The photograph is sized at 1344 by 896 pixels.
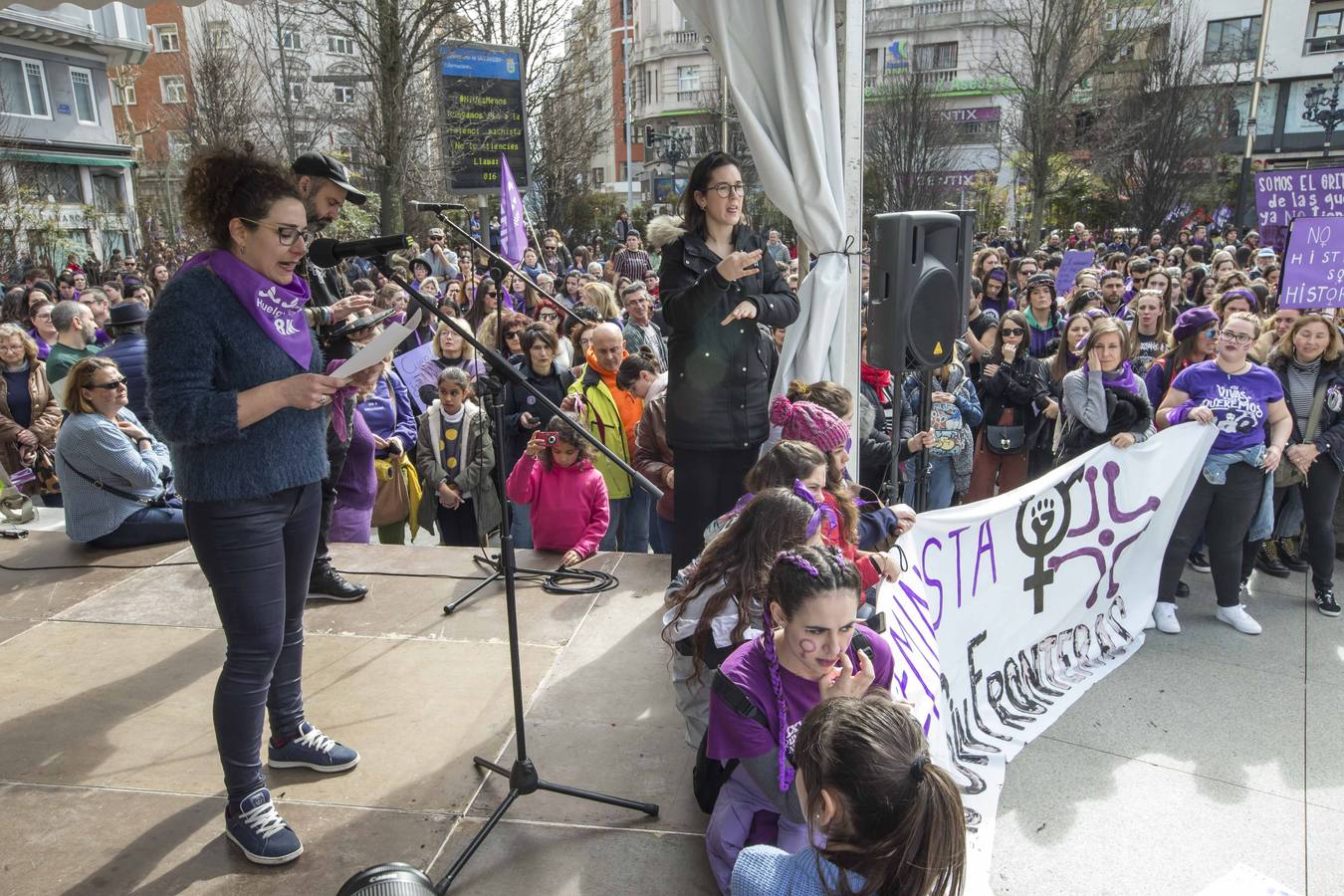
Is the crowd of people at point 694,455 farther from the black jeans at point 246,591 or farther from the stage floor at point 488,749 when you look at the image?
the stage floor at point 488,749

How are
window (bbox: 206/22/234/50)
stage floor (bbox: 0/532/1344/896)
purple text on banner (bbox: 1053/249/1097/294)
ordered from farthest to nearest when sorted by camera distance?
window (bbox: 206/22/234/50)
purple text on banner (bbox: 1053/249/1097/294)
stage floor (bbox: 0/532/1344/896)

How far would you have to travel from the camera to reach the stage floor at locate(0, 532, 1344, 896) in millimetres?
2643

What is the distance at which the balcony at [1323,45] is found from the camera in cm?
3822

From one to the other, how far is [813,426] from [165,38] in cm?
5601

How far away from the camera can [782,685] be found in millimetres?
2482

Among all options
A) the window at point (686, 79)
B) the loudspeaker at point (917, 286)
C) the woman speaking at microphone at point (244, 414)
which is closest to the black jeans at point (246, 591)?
the woman speaking at microphone at point (244, 414)

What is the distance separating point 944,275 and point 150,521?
14.4 feet

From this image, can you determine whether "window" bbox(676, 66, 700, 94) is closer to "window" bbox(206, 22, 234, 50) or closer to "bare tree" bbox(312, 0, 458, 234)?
"window" bbox(206, 22, 234, 50)

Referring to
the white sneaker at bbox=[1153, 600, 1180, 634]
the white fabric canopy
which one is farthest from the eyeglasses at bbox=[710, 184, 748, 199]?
the white sneaker at bbox=[1153, 600, 1180, 634]

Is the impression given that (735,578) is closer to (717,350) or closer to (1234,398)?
(717,350)

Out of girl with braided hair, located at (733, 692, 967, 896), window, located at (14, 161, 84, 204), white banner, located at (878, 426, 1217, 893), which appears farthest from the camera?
window, located at (14, 161, 84, 204)

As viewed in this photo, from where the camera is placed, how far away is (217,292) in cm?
233

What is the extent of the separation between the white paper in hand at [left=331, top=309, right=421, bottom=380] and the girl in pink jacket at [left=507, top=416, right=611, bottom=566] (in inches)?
99.9

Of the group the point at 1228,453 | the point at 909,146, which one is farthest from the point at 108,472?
the point at 909,146
